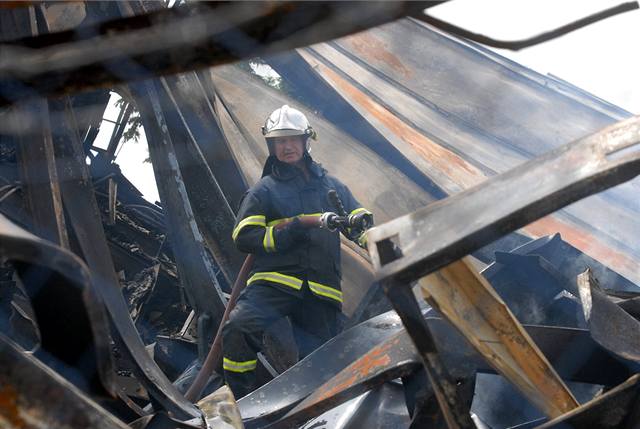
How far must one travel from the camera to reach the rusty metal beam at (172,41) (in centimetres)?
97

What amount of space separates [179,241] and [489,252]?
1.91 metres

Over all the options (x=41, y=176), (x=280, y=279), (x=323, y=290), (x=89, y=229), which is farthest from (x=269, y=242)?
(x=41, y=176)

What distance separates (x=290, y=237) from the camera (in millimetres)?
3746

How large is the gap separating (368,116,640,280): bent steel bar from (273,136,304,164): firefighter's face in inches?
102

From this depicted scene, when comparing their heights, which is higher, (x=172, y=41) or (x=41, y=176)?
(x=172, y=41)

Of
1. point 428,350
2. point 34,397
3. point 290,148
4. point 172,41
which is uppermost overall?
point 172,41

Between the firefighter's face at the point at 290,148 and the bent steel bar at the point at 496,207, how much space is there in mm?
2592

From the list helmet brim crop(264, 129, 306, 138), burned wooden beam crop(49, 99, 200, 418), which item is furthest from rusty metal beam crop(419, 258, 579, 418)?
helmet brim crop(264, 129, 306, 138)

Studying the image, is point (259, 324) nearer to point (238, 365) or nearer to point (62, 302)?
point (238, 365)

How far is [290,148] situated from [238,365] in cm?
117

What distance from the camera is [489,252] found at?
4.63m

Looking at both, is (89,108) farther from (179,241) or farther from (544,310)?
(544,310)

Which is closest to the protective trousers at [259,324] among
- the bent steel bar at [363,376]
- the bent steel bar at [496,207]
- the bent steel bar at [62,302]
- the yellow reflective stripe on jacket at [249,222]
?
the yellow reflective stripe on jacket at [249,222]

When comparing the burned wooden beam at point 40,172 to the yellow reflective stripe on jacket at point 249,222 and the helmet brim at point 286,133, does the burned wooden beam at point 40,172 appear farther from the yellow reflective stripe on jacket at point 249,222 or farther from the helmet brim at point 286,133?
the helmet brim at point 286,133
